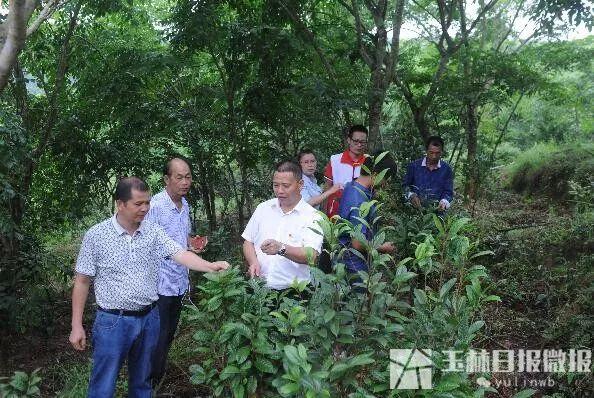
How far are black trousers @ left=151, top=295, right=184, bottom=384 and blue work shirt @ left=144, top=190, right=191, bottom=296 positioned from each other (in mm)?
77

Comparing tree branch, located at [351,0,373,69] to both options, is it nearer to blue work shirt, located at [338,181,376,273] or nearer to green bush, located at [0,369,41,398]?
blue work shirt, located at [338,181,376,273]

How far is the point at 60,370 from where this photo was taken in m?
5.06

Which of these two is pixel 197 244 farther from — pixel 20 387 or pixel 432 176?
pixel 432 176

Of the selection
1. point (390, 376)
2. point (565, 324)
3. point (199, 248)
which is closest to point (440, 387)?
point (390, 376)

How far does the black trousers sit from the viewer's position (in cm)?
375

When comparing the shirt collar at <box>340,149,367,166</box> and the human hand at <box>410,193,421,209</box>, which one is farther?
the shirt collar at <box>340,149,367,166</box>

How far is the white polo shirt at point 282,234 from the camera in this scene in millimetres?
3277

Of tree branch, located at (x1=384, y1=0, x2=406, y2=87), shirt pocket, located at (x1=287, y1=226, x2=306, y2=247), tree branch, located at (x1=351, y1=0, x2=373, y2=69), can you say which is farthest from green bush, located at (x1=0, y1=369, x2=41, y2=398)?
tree branch, located at (x1=351, y1=0, x2=373, y2=69)

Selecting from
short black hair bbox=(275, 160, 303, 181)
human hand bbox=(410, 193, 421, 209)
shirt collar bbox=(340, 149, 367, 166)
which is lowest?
human hand bbox=(410, 193, 421, 209)

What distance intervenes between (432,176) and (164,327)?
3259 mm

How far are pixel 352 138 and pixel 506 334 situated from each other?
2323 millimetres

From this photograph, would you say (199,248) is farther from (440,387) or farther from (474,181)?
(474,181)

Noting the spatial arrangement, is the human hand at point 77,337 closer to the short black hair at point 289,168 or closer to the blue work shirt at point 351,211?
the short black hair at point 289,168

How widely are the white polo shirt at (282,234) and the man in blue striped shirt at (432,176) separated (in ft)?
7.11
